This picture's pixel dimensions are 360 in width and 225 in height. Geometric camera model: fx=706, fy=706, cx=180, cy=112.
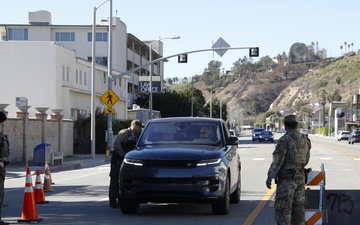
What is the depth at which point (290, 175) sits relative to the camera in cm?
933

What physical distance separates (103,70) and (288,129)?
53383 mm

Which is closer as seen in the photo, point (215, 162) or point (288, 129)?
point (288, 129)

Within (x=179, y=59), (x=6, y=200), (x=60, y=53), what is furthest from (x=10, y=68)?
(x=6, y=200)

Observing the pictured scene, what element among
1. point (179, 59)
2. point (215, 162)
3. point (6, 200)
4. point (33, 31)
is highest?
point (33, 31)

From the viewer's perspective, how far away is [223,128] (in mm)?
14906

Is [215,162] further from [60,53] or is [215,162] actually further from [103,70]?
[103,70]

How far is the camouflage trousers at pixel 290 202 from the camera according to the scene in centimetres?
925

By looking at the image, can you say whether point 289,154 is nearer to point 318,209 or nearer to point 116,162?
point 318,209

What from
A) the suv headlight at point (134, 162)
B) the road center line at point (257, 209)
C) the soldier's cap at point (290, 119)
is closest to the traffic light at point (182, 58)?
the road center line at point (257, 209)

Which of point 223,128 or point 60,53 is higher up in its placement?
point 60,53

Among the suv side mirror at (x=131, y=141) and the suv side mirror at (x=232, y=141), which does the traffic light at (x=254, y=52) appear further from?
the suv side mirror at (x=131, y=141)

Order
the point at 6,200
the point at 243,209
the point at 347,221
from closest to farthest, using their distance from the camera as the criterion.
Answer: the point at 347,221
the point at 243,209
the point at 6,200

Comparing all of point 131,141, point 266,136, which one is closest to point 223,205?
point 131,141

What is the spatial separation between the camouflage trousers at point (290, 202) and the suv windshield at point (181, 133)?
4.83 meters
